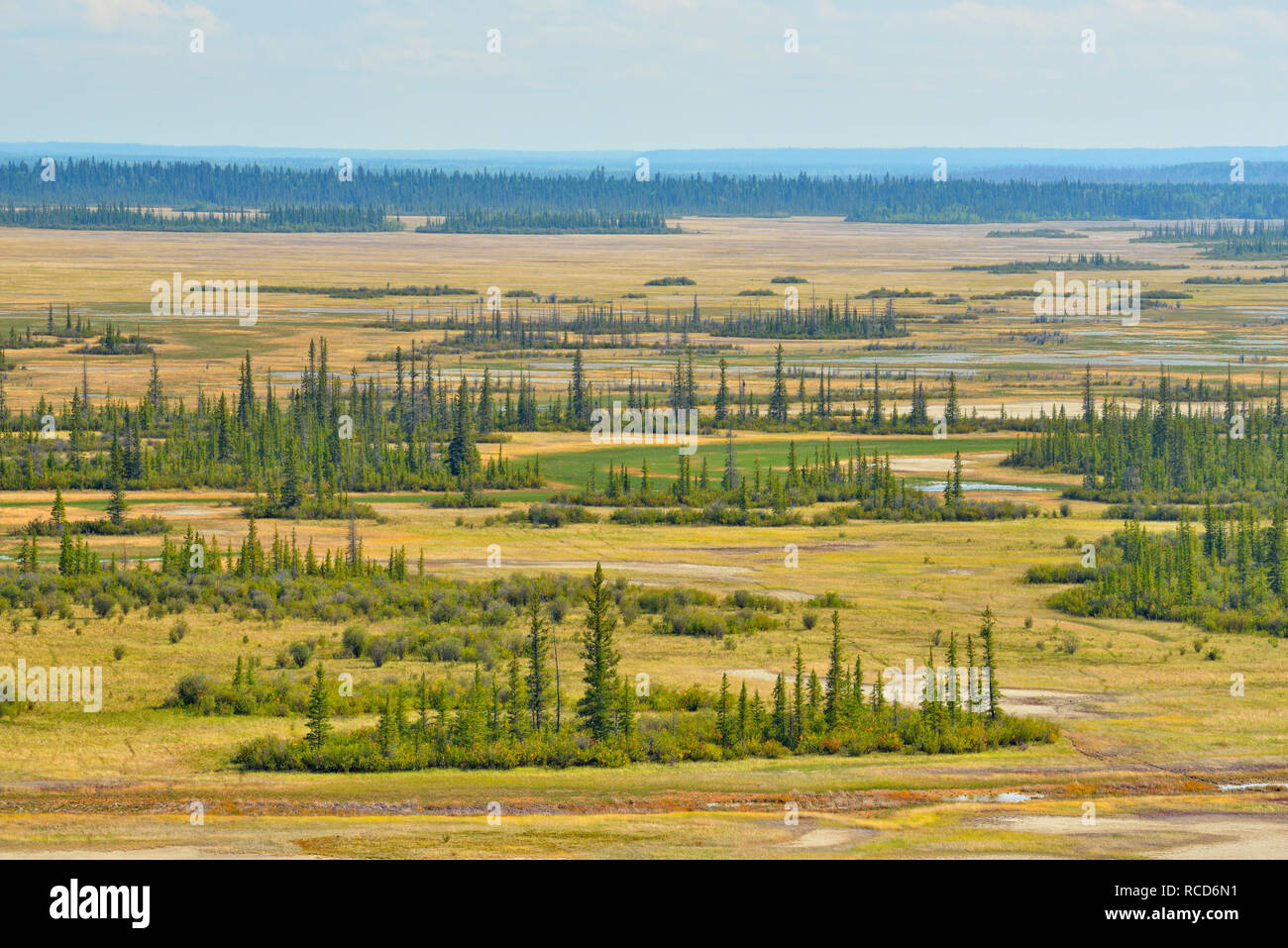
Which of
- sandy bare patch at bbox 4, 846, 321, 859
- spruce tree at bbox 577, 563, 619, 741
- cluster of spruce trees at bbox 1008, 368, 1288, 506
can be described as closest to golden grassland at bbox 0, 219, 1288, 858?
sandy bare patch at bbox 4, 846, 321, 859

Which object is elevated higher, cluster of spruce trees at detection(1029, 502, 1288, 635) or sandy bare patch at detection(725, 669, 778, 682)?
cluster of spruce trees at detection(1029, 502, 1288, 635)

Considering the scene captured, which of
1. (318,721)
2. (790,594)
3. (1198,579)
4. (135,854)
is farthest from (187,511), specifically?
(135,854)

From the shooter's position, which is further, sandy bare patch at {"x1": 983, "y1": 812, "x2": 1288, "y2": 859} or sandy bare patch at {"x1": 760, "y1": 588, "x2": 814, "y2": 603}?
sandy bare patch at {"x1": 760, "y1": 588, "x2": 814, "y2": 603}

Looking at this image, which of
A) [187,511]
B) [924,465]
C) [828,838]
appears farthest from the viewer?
[924,465]

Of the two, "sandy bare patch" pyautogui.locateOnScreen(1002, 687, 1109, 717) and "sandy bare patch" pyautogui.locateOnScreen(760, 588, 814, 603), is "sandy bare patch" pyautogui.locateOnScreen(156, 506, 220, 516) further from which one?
"sandy bare patch" pyautogui.locateOnScreen(1002, 687, 1109, 717)

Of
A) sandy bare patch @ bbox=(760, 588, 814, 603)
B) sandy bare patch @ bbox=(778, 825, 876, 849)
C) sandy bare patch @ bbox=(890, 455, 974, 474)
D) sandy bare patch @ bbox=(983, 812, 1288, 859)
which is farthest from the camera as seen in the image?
sandy bare patch @ bbox=(890, 455, 974, 474)

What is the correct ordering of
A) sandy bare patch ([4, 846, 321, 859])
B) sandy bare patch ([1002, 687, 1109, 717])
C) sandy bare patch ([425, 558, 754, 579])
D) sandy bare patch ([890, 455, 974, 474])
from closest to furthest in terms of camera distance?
sandy bare patch ([4, 846, 321, 859])
sandy bare patch ([1002, 687, 1109, 717])
sandy bare patch ([425, 558, 754, 579])
sandy bare patch ([890, 455, 974, 474])

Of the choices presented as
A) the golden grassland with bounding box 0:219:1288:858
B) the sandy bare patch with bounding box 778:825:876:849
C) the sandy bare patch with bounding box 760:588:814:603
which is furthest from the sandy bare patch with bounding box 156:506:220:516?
the sandy bare patch with bounding box 778:825:876:849

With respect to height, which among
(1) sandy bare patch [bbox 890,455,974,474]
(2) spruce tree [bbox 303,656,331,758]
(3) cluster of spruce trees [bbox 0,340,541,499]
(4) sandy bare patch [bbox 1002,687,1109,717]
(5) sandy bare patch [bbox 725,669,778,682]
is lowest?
(4) sandy bare patch [bbox 1002,687,1109,717]

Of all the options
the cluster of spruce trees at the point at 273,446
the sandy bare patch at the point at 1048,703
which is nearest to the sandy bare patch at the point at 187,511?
the cluster of spruce trees at the point at 273,446

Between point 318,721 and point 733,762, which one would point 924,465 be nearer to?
point 733,762

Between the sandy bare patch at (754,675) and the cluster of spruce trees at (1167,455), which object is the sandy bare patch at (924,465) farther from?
the sandy bare patch at (754,675)
